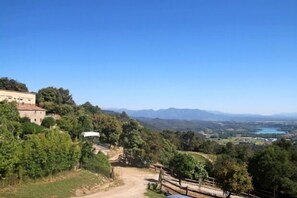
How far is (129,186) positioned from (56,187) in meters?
7.55

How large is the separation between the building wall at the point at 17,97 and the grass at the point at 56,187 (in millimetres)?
23994

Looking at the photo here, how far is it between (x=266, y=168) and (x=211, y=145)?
4226 cm

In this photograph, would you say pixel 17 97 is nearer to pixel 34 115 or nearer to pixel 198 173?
pixel 34 115

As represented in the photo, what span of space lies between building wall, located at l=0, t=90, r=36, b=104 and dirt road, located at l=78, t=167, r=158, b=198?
18491 millimetres

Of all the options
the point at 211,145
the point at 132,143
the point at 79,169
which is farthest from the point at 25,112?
the point at 211,145

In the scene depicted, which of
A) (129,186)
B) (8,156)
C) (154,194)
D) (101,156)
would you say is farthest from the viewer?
(101,156)

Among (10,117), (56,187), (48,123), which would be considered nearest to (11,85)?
(48,123)

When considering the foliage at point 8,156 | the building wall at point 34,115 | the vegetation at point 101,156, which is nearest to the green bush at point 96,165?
the vegetation at point 101,156

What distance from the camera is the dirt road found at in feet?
78.5

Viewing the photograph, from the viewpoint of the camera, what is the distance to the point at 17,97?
4834 cm

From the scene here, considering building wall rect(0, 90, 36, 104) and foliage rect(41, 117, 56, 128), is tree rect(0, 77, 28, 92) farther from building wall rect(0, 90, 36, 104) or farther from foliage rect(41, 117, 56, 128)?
foliage rect(41, 117, 56, 128)

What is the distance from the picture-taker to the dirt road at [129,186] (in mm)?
23934

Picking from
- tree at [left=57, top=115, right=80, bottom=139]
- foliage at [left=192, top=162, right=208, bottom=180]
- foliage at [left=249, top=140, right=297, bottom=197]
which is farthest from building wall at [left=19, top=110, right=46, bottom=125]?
foliage at [left=249, top=140, right=297, bottom=197]

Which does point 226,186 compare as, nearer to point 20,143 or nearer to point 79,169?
point 79,169
